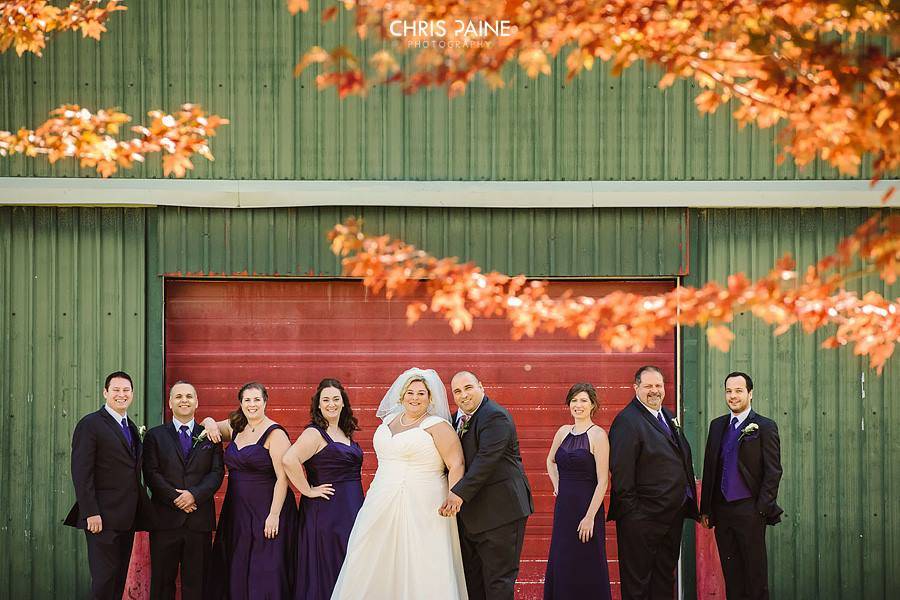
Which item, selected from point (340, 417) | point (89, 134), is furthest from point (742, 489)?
point (89, 134)

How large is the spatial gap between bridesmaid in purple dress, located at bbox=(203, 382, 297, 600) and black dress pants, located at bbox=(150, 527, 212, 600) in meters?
0.17

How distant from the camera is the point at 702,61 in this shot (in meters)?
5.51

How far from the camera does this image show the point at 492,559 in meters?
9.20

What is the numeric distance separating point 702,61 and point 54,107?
23.1ft

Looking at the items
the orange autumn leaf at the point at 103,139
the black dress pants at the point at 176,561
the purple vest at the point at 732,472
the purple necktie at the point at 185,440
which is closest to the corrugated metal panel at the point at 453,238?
the purple necktie at the point at 185,440

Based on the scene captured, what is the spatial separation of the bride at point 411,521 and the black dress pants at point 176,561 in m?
1.08

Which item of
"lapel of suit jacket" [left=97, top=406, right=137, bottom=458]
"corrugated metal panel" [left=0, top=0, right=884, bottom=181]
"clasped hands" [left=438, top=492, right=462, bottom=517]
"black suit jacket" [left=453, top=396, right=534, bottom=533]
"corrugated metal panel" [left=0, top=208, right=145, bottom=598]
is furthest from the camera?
"corrugated metal panel" [left=0, top=0, right=884, bottom=181]

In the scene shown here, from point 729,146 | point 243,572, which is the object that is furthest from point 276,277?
point 729,146

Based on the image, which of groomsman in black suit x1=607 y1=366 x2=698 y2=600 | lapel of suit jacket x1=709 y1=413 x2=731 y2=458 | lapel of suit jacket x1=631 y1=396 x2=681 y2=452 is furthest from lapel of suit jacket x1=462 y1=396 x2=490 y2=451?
lapel of suit jacket x1=709 y1=413 x2=731 y2=458

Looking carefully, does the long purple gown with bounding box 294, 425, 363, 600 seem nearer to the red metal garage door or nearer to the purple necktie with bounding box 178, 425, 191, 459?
the purple necktie with bounding box 178, 425, 191, 459

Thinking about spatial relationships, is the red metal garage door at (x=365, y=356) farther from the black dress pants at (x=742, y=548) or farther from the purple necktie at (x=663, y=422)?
the black dress pants at (x=742, y=548)

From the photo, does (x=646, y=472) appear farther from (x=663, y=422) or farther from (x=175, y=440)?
(x=175, y=440)

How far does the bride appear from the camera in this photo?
359 inches

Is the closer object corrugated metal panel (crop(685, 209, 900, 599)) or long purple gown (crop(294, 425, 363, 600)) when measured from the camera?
long purple gown (crop(294, 425, 363, 600))
